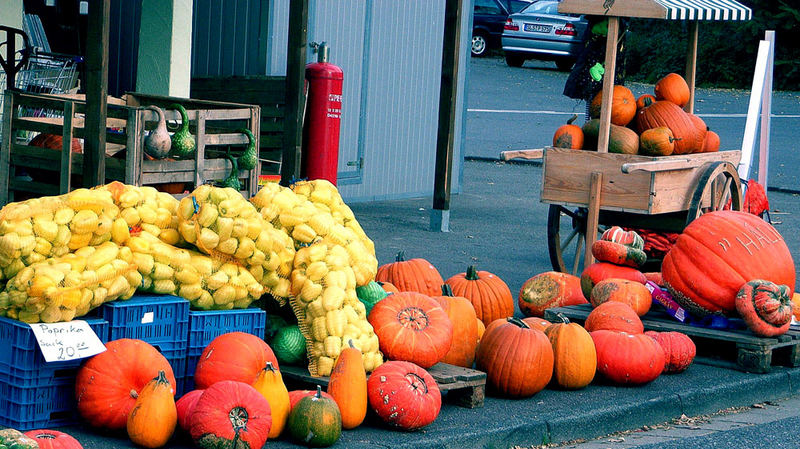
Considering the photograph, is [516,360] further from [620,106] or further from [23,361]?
[620,106]

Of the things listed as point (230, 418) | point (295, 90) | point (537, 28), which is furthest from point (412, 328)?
point (537, 28)

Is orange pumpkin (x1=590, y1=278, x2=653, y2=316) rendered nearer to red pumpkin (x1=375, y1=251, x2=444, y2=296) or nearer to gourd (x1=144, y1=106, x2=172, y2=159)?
red pumpkin (x1=375, y1=251, x2=444, y2=296)

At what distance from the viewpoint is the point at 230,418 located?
4.43 meters

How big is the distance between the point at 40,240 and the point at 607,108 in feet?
15.7

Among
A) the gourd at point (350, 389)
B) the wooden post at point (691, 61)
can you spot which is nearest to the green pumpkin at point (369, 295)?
the gourd at point (350, 389)

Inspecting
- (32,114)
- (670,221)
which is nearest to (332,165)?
(32,114)

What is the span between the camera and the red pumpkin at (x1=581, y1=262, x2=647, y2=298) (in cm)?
742

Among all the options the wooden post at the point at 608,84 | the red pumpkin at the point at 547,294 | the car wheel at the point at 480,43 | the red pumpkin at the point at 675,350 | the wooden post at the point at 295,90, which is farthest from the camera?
the car wheel at the point at 480,43

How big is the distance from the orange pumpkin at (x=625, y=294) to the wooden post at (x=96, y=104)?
3.23 m

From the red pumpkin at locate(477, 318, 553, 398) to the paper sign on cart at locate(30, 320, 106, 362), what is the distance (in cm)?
199

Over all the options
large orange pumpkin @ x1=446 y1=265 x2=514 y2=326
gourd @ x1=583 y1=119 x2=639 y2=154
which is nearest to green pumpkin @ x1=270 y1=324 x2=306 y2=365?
large orange pumpkin @ x1=446 y1=265 x2=514 y2=326

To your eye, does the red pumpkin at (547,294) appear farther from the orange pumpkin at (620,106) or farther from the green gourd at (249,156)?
the green gourd at (249,156)

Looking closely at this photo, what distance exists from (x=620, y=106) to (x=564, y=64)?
24.9 metres

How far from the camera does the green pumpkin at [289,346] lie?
540 cm
